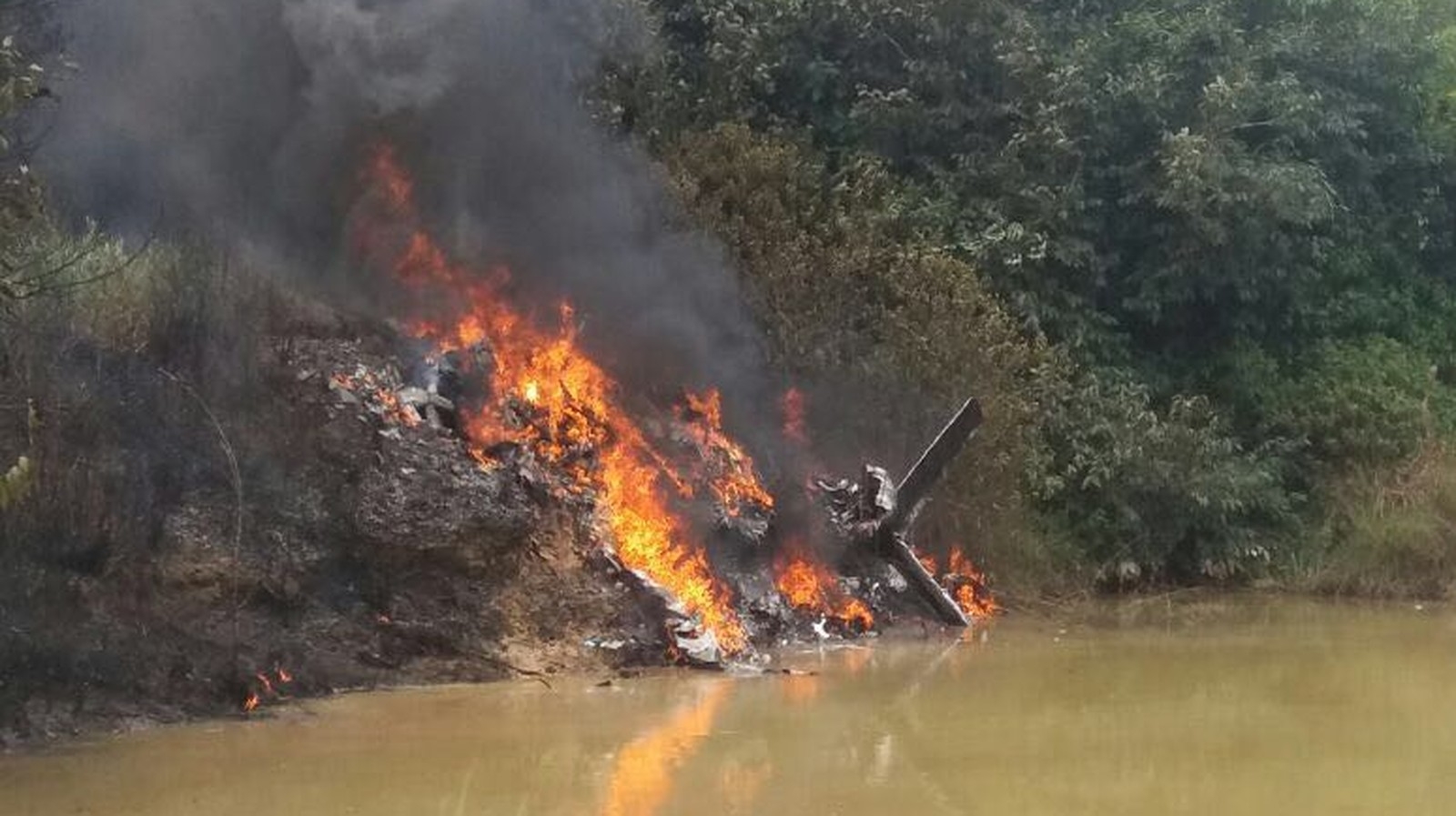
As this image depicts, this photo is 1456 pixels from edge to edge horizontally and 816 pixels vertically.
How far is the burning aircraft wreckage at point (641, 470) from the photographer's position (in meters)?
12.2

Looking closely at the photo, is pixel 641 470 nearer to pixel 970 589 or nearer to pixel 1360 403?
pixel 970 589

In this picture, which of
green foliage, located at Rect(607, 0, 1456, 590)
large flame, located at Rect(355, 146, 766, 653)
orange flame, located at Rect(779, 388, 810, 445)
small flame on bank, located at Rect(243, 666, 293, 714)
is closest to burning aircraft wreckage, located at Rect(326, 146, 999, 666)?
large flame, located at Rect(355, 146, 766, 653)

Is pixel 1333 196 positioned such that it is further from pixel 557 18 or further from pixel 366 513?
pixel 366 513

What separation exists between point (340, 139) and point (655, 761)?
7.26 meters

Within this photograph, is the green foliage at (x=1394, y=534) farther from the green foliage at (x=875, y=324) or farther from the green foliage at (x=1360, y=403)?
the green foliage at (x=875, y=324)

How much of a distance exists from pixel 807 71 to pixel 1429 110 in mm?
8545

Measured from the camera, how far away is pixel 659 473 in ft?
43.7

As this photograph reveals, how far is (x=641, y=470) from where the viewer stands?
1316cm

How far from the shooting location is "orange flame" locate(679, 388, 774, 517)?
13.6 metres

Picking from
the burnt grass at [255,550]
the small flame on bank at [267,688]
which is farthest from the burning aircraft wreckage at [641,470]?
the small flame on bank at [267,688]

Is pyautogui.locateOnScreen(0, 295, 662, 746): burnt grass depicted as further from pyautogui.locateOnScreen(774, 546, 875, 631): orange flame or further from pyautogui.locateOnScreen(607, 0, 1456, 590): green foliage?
pyautogui.locateOnScreen(607, 0, 1456, 590): green foliage

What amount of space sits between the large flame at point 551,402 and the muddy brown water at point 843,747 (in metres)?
1.39

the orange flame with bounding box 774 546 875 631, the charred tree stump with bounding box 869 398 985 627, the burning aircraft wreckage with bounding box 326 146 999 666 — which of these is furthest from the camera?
the charred tree stump with bounding box 869 398 985 627

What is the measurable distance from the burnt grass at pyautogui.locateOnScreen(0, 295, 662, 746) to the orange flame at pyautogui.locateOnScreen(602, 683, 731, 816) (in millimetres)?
1812
